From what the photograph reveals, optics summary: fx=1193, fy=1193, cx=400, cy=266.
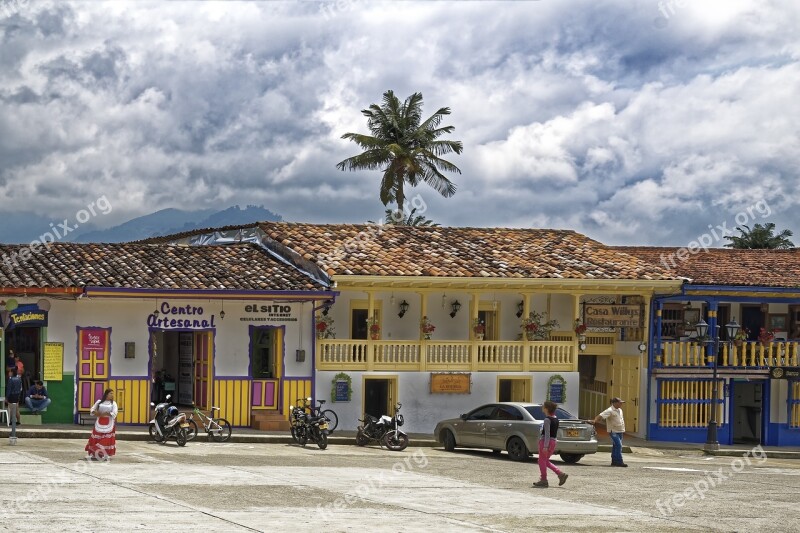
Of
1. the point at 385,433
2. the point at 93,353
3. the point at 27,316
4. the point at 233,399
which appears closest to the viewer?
the point at 385,433

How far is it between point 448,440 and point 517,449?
258cm

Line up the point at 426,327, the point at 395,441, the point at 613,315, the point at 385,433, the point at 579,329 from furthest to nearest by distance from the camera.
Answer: the point at 613,315 → the point at 579,329 → the point at 426,327 → the point at 385,433 → the point at 395,441

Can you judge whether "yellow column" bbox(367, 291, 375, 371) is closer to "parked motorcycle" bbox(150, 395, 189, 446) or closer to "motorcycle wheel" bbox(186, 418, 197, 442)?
"motorcycle wheel" bbox(186, 418, 197, 442)

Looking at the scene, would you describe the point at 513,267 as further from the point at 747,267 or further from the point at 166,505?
the point at 166,505

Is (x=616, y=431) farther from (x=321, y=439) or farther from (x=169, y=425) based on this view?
(x=169, y=425)

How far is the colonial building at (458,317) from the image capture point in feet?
103

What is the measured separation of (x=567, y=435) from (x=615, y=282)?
28.2ft

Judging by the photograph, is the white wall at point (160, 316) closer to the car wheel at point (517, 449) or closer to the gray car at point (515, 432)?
the gray car at point (515, 432)

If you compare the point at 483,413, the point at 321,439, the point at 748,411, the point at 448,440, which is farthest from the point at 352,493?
the point at 748,411

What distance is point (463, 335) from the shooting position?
111 ft

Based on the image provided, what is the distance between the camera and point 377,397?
107 feet

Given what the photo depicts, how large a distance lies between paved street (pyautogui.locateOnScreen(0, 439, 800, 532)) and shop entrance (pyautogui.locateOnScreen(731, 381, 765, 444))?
10.6 metres

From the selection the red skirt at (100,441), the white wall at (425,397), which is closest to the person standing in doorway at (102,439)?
the red skirt at (100,441)

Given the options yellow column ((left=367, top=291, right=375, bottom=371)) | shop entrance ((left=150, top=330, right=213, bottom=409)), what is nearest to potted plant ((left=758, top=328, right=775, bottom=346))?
yellow column ((left=367, top=291, right=375, bottom=371))
